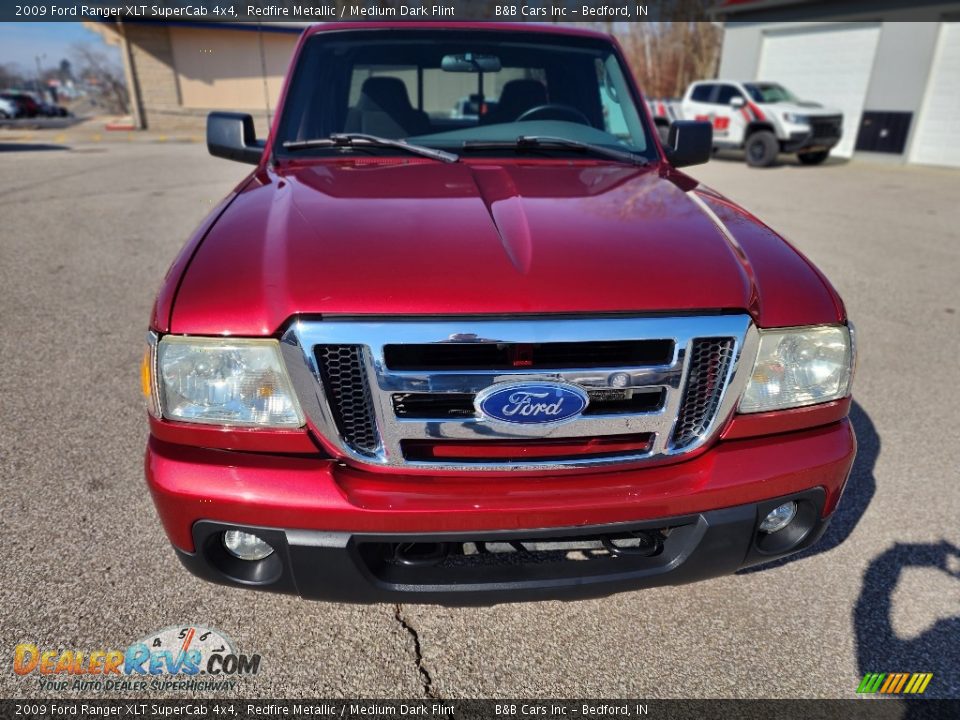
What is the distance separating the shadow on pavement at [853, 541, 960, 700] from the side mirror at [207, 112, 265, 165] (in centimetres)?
292

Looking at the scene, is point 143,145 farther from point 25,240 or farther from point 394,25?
point 394,25

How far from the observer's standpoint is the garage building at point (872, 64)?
49.9 feet

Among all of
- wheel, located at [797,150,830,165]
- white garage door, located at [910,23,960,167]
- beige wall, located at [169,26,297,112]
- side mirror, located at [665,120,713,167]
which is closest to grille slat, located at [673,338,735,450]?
side mirror, located at [665,120,713,167]

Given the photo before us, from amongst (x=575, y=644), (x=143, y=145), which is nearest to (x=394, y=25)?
(x=575, y=644)

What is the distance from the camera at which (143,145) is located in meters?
19.2

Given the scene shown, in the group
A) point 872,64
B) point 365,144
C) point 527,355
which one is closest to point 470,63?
point 365,144

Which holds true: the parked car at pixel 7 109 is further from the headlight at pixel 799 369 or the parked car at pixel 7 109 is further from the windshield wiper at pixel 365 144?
the headlight at pixel 799 369

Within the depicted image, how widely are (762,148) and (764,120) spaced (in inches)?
24.2

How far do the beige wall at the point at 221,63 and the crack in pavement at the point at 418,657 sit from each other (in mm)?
25822

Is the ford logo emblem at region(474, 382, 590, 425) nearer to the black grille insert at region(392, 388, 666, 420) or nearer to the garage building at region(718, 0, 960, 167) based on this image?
the black grille insert at region(392, 388, 666, 420)

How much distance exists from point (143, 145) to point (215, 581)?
2106 centimetres

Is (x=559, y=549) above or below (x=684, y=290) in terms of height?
below

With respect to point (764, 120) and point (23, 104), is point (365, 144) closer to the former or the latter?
point (764, 120)

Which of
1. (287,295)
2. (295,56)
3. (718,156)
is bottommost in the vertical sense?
(718,156)
